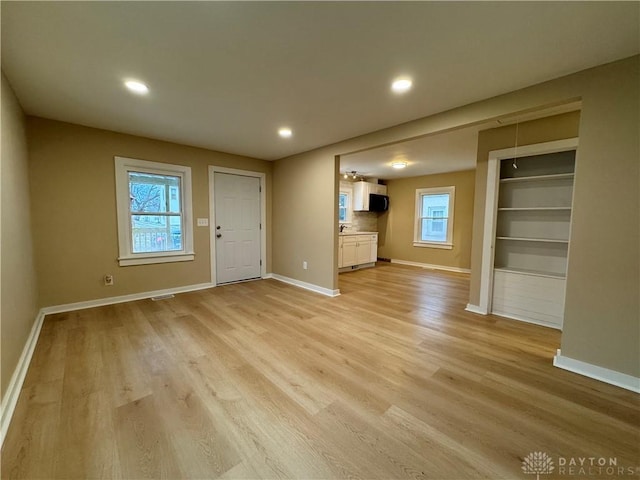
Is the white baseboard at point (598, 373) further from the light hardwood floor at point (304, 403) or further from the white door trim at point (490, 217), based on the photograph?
the white door trim at point (490, 217)

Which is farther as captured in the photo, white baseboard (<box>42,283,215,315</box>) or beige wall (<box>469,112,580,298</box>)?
white baseboard (<box>42,283,215,315</box>)

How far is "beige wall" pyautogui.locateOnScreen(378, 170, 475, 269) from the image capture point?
6.23m

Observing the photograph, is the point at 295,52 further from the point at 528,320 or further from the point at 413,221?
the point at 413,221

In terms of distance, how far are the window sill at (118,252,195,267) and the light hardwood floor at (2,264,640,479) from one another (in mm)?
938

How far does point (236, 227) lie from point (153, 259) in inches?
56.3

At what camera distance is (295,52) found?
1.85 meters

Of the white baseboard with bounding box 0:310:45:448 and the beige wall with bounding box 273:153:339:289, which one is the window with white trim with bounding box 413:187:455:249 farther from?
the white baseboard with bounding box 0:310:45:448

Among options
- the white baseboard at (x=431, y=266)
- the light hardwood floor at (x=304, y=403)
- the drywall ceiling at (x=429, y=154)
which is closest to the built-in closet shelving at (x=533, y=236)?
the light hardwood floor at (x=304, y=403)

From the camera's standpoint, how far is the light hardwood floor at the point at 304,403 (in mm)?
1344

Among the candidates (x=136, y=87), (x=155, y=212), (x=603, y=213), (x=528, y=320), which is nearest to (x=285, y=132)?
(x=136, y=87)

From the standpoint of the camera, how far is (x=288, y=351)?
2451mm

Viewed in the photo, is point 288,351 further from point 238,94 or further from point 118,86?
point 118,86

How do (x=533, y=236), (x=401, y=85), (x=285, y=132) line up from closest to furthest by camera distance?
(x=401, y=85) < (x=533, y=236) < (x=285, y=132)

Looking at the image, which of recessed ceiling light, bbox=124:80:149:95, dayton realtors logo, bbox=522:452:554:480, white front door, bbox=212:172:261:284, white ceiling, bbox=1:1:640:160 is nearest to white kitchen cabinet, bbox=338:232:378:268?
white front door, bbox=212:172:261:284
